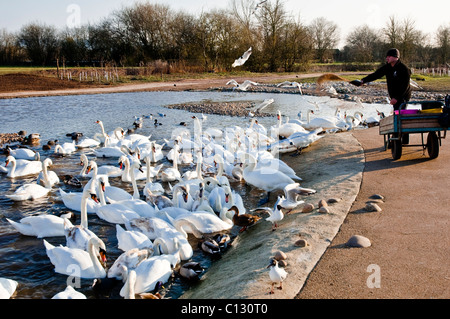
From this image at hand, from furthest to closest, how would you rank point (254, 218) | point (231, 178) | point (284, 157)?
point (284, 157) < point (231, 178) < point (254, 218)

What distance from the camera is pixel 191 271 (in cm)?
526

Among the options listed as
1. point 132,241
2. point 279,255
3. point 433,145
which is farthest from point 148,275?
point 433,145

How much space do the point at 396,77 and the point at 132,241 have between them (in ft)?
19.9

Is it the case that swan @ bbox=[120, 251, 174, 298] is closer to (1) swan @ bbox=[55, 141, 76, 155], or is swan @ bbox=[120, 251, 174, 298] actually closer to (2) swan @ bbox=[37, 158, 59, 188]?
(2) swan @ bbox=[37, 158, 59, 188]

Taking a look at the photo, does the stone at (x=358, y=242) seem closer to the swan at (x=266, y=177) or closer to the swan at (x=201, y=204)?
the swan at (x=201, y=204)

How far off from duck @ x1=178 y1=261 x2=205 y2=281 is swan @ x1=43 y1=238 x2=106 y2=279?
104cm

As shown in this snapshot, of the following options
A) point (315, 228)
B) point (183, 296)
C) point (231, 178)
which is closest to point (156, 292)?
point (183, 296)

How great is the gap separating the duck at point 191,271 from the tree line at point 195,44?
127 ft

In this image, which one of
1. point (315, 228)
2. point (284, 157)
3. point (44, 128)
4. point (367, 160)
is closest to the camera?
point (315, 228)

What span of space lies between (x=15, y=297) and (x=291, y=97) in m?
28.1

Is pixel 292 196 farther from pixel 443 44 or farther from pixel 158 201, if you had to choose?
pixel 443 44

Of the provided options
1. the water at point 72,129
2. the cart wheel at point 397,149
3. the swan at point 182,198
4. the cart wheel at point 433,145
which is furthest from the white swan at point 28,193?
the cart wheel at point 433,145

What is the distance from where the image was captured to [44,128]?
61.1 ft
